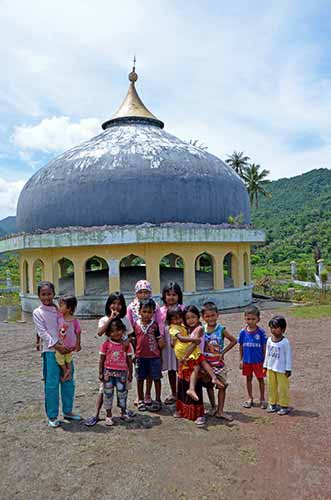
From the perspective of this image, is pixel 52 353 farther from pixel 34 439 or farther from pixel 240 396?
pixel 240 396

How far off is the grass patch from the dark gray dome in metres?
4.19

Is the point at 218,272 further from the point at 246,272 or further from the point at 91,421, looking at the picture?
the point at 91,421

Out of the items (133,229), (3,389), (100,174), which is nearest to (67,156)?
(100,174)

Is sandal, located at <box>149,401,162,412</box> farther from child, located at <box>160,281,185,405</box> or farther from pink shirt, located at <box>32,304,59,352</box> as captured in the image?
pink shirt, located at <box>32,304,59,352</box>

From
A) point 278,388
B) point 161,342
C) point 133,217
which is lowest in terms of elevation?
point 278,388

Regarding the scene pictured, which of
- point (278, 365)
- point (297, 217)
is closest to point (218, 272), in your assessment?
point (278, 365)

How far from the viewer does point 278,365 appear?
5254 mm

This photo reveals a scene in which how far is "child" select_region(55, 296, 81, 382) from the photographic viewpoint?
5.05 meters

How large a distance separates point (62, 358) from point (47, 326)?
431 mm

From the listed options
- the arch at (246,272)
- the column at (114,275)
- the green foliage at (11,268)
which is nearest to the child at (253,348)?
the column at (114,275)

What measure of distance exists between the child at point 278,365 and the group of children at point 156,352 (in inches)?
0.5

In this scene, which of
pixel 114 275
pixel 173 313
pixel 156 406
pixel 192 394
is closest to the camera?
pixel 192 394

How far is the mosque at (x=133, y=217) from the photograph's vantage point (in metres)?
14.4

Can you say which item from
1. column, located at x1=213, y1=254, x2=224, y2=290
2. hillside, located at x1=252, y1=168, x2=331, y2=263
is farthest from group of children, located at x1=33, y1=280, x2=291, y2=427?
hillside, located at x1=252, y1=168, x2=331, y2=263
